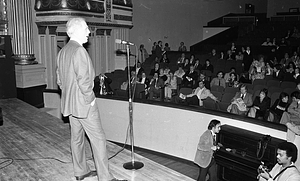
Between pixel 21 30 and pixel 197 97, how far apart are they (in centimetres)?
421

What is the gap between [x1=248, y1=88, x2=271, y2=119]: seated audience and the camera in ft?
17.3

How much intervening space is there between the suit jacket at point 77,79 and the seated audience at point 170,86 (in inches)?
201

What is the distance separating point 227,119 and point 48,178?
303cm

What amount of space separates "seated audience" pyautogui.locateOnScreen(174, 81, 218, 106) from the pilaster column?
3553 mm

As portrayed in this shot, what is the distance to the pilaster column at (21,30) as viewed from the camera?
7.29 metres

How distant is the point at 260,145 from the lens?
14.2 ft

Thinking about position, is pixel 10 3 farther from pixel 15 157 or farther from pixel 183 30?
pixel 183 30

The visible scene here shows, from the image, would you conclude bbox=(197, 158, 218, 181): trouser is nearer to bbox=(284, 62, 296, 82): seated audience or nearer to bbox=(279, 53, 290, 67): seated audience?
bbox=(284, 62, 296, 82): seated audience

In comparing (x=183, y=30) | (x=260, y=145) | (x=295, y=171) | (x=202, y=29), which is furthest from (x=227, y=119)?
(x=202, y=29)

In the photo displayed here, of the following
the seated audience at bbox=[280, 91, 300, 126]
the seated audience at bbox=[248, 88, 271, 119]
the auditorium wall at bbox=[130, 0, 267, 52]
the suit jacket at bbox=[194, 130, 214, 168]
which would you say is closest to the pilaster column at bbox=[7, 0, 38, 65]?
the auditorium wall at bbox=[130, 0, 267, 52]

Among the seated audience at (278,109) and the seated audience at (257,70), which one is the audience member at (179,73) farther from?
the seated audience at (278,109)

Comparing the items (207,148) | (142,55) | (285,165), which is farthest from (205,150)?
(142,55)

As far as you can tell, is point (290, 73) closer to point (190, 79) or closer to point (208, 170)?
point (190, 79)

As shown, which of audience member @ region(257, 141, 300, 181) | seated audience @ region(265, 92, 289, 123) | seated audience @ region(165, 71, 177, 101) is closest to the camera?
audience member @ region(257, 141, 300, 181)
